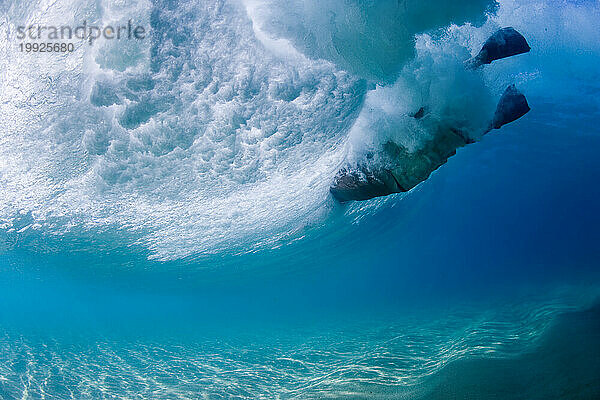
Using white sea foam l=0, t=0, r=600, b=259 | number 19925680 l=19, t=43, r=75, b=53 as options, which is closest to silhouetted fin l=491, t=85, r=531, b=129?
white sea foam l=0, t=0, r=600, b=259

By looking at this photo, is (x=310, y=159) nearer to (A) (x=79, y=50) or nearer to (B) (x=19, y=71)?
(A) (x=79, y=50)

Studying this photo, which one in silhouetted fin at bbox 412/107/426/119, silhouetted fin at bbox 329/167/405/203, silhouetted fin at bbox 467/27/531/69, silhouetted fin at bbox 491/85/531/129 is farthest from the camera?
silhouetted fin at bbox 329/167/405/203

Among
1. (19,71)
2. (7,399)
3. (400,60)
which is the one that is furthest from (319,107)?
(7,399)

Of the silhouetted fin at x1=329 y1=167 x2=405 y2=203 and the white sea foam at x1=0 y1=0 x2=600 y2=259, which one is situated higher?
the white sea foam at x1=0 y1=0 x2=600 y2=259

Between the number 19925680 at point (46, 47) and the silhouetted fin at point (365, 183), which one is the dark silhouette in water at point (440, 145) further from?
the number 19925680 at point (46, 47)

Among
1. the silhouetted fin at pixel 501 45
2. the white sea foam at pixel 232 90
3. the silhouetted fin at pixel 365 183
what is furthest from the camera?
the silhouetted fin at pixel 365 183

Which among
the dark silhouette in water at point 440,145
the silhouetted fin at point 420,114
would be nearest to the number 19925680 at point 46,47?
the dark silhouette in water at point 440,145

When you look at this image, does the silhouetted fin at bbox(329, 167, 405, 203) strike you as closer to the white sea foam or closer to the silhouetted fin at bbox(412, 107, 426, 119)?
the white sea foam

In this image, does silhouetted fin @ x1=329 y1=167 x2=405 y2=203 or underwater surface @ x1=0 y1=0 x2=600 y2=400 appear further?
silhouetted fin @ x1=329 y1=167 x2=405 y2=203

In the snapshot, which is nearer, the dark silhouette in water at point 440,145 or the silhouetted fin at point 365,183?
the dark silhouette in water at point 440,145
